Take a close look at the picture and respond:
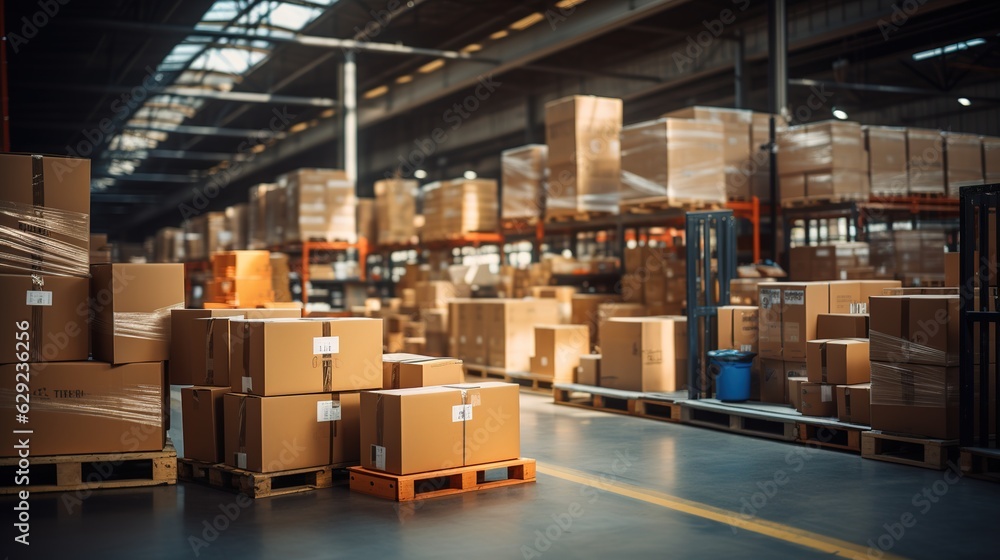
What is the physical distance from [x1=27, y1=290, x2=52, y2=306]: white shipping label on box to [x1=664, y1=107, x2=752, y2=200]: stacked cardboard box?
261 inches

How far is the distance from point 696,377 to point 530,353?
3.47 metres

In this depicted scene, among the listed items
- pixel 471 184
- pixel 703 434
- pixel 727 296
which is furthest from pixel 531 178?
pixel 703 434

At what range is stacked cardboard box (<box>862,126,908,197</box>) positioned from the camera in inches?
410

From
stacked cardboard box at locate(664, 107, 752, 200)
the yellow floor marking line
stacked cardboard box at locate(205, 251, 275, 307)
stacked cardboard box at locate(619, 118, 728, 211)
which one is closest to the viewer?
the yellow floor marking line

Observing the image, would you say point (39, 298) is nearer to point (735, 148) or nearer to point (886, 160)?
point (735, 148)

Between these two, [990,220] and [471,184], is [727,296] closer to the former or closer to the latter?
[990,220]

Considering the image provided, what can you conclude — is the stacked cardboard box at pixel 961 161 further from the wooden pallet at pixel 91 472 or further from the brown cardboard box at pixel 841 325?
the wooden pallet at pixel 91 472

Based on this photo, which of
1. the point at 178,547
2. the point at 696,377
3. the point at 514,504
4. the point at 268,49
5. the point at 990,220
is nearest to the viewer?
the point at 178,547

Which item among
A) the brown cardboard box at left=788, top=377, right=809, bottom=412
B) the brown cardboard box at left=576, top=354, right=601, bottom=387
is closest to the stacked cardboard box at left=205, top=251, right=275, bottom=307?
the brown cardboard box at left=576, top=354, right=601, bottom=387

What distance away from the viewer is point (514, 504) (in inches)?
207

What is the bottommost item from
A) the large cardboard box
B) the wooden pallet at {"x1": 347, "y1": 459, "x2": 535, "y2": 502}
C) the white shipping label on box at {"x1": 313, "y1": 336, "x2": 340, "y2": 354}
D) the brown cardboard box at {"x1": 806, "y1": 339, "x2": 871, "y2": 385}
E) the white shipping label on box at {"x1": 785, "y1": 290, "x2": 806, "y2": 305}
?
the wooden pallet at {"x1": 347, "y1": 459, "x2": 535, "y2": 502}

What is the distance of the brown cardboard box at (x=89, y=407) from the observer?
217 inches

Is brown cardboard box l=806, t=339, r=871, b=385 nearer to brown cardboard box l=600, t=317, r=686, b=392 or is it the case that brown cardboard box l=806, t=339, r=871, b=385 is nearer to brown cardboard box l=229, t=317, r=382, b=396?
brown cardboard box l=600, t=317, r=686, b=392

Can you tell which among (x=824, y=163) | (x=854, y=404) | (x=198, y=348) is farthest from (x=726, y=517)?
(x=824, y=163)
